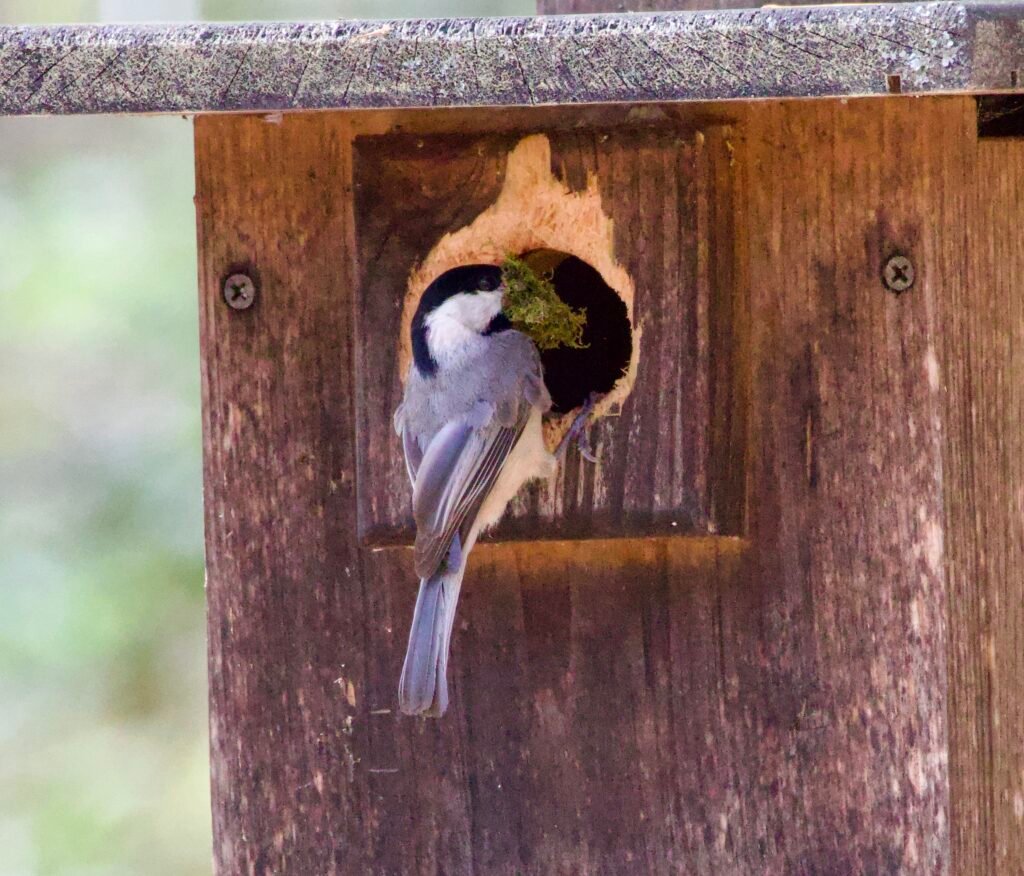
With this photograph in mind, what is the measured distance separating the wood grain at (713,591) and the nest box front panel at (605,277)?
0.12 ft

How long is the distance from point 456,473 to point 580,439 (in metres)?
0.19

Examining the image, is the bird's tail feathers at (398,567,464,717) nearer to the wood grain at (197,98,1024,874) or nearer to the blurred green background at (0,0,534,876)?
the wood grain at (197,98,1024,874)

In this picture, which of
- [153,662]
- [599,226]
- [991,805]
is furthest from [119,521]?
[991,805]

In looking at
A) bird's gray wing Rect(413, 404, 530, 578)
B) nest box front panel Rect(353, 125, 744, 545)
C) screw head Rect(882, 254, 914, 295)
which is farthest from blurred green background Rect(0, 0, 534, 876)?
screw head Rect(882, 254, 914, 295)

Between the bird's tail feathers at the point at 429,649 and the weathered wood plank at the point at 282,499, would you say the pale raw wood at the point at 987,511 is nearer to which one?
the bird's tail feathers at the point at 429,649

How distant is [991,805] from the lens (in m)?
2.15

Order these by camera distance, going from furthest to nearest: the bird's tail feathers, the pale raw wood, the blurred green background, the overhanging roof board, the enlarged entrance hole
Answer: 1. the blurred green background
2. the enlarged entrance hole
3. the pale raw wood
4. the bird's tail feathers
5. the overhanging roof board

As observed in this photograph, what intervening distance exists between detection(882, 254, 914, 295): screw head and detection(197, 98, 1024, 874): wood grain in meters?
0.02

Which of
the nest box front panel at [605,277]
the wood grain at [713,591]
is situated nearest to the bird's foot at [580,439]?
the nest box front panel at [605,277]

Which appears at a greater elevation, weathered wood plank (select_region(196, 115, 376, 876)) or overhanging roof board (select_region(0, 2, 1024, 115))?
overhanging roof board (select_region(0, 2, 1024, 115))

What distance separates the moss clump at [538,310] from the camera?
2.35 metres

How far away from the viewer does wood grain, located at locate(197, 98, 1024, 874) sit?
208 cm

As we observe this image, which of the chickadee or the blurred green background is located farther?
the blurred green background

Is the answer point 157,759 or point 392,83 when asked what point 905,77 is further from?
point 157,759
